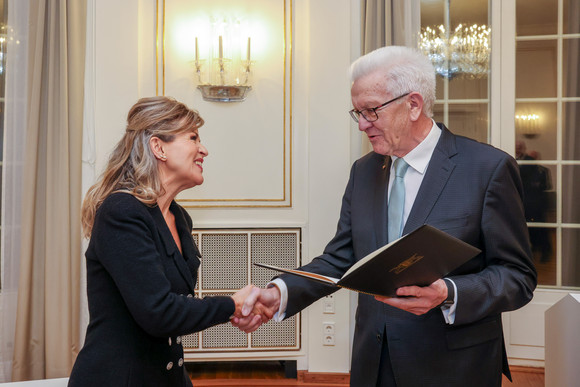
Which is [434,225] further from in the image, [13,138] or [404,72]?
[13,138]

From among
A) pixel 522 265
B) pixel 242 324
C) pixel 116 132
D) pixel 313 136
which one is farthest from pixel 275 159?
pixel 522 265

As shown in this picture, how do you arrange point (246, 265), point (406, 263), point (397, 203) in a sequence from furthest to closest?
point (246, 265) → point (397, 203) → point (406, 263)

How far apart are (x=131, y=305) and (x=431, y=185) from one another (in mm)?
998

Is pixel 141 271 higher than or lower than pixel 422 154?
lower

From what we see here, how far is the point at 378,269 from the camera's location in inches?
57.9

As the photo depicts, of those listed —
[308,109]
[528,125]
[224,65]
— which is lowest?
[528,125]

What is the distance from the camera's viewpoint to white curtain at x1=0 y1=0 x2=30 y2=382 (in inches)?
153

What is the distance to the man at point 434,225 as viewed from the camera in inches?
69.2

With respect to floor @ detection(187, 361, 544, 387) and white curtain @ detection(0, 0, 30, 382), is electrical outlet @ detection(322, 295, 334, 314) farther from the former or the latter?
white curtain @ detection(0, 0, 30, 382)

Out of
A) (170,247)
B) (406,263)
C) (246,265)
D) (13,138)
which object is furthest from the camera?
(246,265)

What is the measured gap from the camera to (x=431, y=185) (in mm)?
1868

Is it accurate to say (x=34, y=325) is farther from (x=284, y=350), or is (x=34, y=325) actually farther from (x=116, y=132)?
(x=284, y=350)

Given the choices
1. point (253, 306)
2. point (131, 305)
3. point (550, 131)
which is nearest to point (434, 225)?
point (253, 306)

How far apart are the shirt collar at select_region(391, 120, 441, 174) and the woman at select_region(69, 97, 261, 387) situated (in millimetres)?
763
